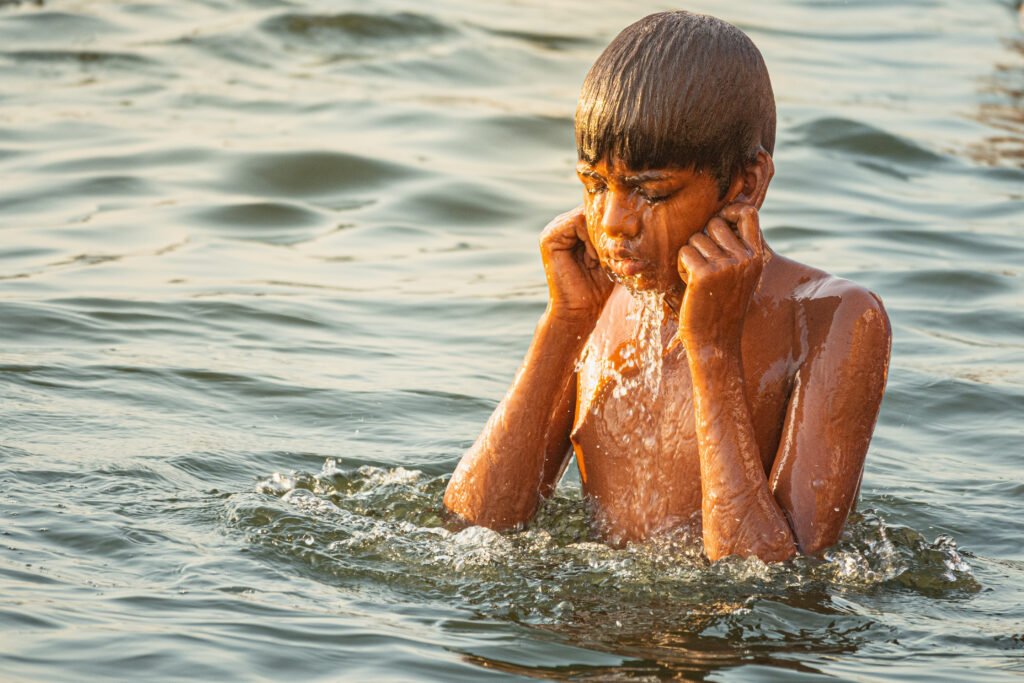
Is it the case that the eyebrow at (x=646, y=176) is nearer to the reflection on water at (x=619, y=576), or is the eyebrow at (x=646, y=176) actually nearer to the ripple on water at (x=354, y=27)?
the reflection on water at (x=619, y=576)

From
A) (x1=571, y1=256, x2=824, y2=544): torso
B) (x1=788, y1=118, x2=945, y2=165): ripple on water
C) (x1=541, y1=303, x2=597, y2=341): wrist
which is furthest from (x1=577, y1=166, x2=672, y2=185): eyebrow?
(x1=788, y1=118, x2=945, y2=165): ripple on water

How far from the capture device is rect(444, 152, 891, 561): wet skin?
13.2 ft

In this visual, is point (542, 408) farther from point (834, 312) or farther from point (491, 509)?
point (834, 312)

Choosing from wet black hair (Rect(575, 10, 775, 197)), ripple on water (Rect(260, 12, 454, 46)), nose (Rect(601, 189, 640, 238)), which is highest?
ripple on water (Rect(260, 12, 454, 46))

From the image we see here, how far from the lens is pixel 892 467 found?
20.0 ft

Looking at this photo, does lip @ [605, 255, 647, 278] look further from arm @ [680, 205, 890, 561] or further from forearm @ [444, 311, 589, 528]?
forearm @ [444, 311, 589, 528]

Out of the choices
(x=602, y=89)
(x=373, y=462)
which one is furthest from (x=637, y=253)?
(x=373, y=462)

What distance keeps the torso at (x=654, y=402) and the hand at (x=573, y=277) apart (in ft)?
0.18

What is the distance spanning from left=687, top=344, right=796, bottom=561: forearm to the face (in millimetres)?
244

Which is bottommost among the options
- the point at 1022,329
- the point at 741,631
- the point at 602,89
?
the point at 741,631

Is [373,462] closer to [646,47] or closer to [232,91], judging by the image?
[646,47]

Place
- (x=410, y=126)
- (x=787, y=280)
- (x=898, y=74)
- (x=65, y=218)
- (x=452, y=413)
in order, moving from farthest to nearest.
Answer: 1. (x=898, y=74)
2. (x=410, y=126)
3. (x=65, y=218)
4. (x=452, y=413)
5. (x=787, y=280)

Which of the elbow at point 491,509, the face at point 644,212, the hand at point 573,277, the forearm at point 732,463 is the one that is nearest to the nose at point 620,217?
the face at point 644,212

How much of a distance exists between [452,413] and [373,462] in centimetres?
80
